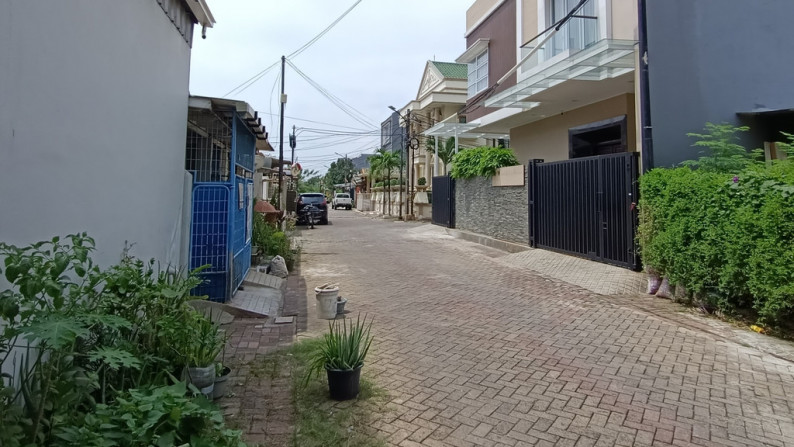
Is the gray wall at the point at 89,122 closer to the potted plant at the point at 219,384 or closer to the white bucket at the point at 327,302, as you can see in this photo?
the potted plant at the point at 219,384

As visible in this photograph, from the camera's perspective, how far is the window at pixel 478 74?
17.5 m

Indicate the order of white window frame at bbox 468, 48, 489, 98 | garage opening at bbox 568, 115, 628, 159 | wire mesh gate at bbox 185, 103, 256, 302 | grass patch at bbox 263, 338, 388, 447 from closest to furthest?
grass patch at bbox 263, 338, 388, 447, wire mesh gate at bbox 185, 103, 256, 302, garage opening at bbox 568, 115, 628, 159, white window frame at bbox 468, 48, 489, 98

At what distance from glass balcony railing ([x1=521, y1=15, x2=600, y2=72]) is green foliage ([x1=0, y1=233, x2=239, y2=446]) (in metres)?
10.6

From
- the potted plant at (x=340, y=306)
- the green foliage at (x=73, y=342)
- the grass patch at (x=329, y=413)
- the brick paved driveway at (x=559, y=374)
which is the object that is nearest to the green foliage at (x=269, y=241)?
the brick paved driveway at (x=559, y=374)

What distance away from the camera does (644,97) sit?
834cm

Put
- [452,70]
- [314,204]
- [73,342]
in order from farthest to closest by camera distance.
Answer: [452,70]
[314,204]
[73,342]

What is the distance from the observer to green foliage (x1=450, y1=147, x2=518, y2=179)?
13.9 m

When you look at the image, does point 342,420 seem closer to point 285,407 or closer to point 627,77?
point 285,407

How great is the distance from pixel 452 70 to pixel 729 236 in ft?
95.5

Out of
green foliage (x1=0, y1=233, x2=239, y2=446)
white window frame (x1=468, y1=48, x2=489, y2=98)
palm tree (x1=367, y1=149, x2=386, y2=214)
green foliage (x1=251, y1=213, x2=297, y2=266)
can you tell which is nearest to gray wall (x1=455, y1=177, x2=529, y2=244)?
white window frame (x1=468, y1=48, x2=489, y2=98)

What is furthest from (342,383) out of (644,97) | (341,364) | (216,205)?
(644,97)

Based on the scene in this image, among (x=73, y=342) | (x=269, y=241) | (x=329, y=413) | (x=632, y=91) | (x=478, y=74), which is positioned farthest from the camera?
(x=478, y=74)

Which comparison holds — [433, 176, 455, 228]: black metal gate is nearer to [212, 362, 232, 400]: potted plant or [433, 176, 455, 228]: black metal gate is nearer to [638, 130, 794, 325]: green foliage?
[638, 130, 794, 325]: green foliage

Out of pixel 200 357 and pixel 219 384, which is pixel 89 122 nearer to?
pixel 200 357
